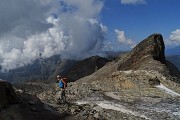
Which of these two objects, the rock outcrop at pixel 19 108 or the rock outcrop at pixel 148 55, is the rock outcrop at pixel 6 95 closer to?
the rock outcrop at pixel 19 108

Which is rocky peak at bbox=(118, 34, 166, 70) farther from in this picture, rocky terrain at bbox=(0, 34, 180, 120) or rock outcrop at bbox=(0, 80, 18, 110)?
rock outcrop at bbox=(0, 80, 18, 110)

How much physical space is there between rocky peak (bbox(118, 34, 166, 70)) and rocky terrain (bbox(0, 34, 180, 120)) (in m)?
0.35

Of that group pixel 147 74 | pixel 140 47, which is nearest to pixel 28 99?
pixel 147 74

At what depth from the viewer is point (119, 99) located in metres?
48.9

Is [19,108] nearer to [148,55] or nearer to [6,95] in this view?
[6,95]

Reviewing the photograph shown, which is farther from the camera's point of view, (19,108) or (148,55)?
(148,55)

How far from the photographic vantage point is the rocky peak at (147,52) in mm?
75250

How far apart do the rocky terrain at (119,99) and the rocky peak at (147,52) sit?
351 millimetres

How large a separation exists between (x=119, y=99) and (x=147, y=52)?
29965mm

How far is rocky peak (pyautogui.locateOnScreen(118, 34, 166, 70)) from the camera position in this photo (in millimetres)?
75250

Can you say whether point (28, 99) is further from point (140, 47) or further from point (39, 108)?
point (140, 47)

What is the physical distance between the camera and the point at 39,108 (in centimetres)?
3541

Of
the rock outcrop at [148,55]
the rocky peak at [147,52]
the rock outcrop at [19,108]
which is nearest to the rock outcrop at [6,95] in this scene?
the rock outcrop at [19,108]

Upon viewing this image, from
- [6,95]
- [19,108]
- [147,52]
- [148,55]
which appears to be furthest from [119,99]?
[147,52]
